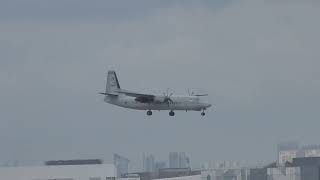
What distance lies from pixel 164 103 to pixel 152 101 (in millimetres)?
1997

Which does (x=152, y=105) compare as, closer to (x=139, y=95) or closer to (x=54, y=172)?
(x=139, y=95)

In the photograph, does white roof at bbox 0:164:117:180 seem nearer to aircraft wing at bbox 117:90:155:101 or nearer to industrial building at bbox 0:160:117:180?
industrial building at bbox 0:160:117:180

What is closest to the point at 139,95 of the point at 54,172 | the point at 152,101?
the point at 152,101

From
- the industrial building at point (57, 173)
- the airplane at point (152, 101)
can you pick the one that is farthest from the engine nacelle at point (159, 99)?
the industrial building at point (57, 173)

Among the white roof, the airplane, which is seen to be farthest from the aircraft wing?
the white roof

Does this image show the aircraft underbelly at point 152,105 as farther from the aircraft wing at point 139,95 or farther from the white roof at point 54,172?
the white roof at point 54,172

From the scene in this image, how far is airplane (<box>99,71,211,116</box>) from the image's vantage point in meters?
147

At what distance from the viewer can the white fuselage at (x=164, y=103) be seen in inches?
5768

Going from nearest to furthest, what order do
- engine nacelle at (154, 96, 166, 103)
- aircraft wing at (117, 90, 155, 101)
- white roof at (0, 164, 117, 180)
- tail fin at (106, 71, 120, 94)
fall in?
aircraft wing at (117, 90, 155, 101), engine nacelle at (154, 96, 166, 103), tail fin at (106, 71, 120, 94), white roof at (0, 164, 117, 180)

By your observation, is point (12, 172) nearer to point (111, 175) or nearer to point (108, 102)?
point (111, 175)

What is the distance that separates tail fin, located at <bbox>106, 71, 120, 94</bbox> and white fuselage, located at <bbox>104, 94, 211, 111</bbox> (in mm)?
4207

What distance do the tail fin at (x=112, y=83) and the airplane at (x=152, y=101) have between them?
216 cm

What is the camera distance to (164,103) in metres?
150

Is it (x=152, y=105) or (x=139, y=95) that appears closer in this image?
(x=152, y=105)
